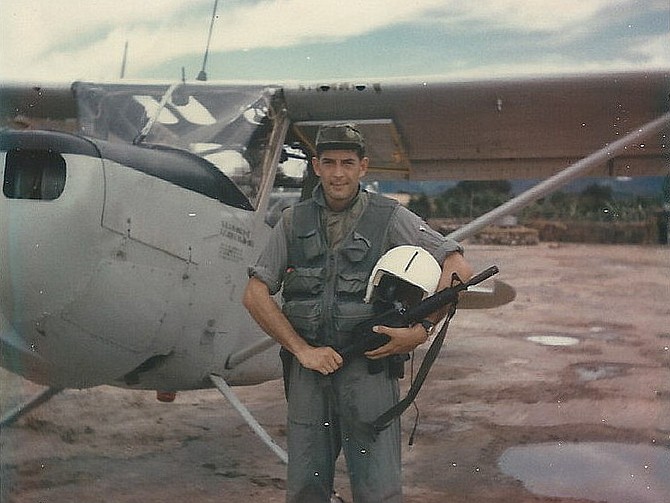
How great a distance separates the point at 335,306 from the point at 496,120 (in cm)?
191

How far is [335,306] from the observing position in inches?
67.1

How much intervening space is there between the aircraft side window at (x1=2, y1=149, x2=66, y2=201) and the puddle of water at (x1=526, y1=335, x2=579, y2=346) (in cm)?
470

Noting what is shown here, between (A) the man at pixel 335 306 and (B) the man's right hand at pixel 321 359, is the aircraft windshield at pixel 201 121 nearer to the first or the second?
(A) the man at pixel 335 306

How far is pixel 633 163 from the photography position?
3.36 meters

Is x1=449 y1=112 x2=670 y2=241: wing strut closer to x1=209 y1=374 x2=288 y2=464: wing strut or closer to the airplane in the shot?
the airplane

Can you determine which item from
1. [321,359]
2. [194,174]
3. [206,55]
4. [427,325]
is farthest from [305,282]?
[206,55]

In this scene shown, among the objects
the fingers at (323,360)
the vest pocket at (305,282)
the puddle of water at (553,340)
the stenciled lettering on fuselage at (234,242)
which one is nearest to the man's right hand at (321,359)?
the fingers at (323,360)

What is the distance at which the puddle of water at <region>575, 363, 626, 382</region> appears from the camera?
15.1 ft

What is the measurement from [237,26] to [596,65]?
1426mm

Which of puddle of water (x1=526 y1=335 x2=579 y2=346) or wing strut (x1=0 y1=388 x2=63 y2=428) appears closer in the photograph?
wing strut (x1=0 y1=388 x2=63 y2=428)

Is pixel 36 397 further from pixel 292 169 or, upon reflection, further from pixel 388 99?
pixel 388 99

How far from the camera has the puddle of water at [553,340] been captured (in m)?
5.77

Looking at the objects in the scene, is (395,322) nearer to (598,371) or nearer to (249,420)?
(249,420)

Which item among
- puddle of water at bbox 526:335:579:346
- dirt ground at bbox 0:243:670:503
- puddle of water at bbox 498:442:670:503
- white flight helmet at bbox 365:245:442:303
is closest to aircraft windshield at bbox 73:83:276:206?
dirt ground at bbox 0:243:670:503
